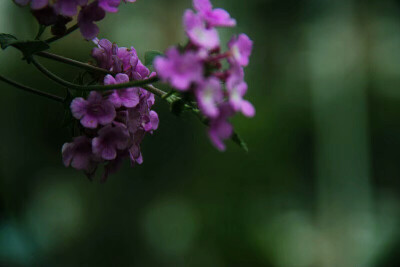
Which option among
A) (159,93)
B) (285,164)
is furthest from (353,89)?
(159,93)

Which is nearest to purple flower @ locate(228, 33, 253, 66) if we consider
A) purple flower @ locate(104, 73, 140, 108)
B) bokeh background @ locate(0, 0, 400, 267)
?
purple flower @ locate(104, 73, 140, 108)

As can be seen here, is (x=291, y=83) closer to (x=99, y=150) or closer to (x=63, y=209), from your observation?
(x=63, y=209)

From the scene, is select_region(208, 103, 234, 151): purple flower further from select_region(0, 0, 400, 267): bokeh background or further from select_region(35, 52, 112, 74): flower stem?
select_region(0, 0, 400, 267): bokeh background

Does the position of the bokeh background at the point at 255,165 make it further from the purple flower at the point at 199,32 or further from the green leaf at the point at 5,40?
the purple flower at the point at 199,32

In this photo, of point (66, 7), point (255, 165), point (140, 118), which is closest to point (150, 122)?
point (140, 118)

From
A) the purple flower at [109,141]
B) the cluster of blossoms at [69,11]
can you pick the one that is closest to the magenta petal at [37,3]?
the cluster of blossoms at [69,11]

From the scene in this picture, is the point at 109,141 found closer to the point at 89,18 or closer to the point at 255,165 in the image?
the point at 89,18
